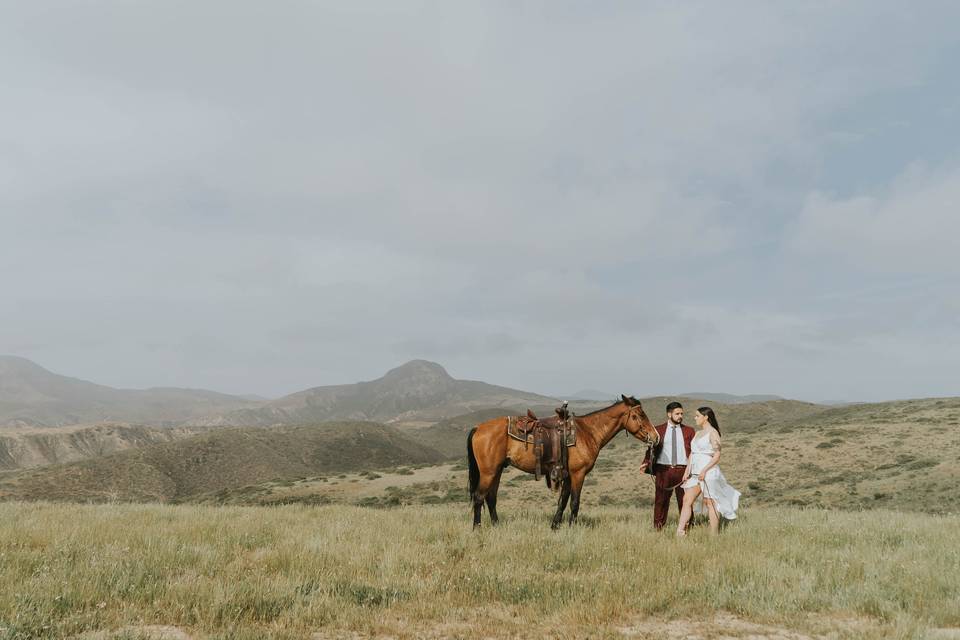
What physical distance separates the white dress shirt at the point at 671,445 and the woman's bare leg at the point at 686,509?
66cm

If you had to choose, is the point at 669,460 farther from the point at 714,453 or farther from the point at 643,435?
the point at 714,453

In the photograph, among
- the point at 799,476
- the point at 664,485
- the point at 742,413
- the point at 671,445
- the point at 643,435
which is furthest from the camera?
the point at 742,413

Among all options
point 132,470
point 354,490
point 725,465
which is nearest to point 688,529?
point 725,465

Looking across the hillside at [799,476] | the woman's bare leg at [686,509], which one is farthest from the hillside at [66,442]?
the woman's bare leg at [686,509]

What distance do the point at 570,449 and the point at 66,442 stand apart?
3557 inches

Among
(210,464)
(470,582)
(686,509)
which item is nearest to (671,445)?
(686,509)

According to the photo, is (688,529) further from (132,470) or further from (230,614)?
(132,470)

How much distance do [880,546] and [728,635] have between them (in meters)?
5.02

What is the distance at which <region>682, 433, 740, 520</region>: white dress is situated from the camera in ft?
30.2

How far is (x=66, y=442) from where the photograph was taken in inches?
2958

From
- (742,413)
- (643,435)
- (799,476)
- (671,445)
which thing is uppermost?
(643,435)

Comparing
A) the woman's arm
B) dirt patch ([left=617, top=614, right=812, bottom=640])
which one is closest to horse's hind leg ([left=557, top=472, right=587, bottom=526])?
the woman's arm

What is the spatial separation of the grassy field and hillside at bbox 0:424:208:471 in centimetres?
7706

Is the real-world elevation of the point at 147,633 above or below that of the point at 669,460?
below
